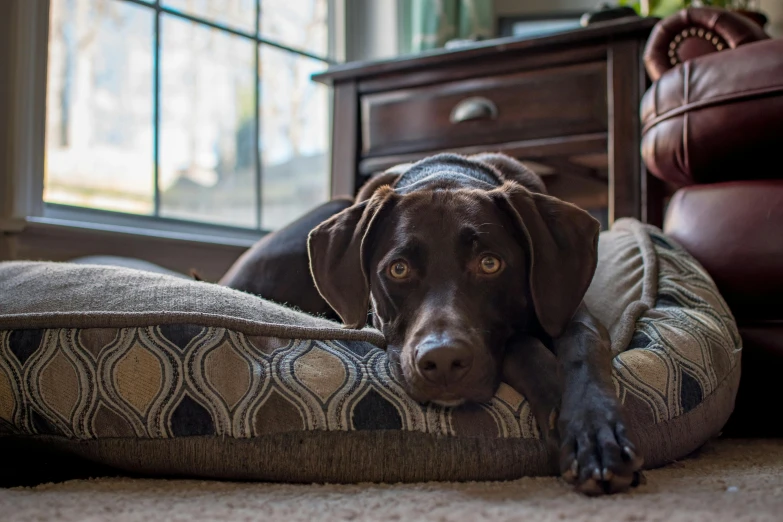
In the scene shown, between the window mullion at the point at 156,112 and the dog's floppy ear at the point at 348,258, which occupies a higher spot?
the window mullion at the point at 156,112

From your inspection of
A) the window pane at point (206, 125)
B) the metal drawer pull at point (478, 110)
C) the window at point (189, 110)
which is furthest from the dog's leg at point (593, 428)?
the window pane at point (206, 125)

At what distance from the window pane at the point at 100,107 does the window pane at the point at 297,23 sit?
0.64 meters

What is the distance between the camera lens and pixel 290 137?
12.8ft

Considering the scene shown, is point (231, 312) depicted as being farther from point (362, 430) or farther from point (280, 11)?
point (280, 11)

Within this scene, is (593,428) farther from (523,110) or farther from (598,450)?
(523,110)

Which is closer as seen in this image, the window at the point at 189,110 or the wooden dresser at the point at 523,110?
the wooden dresser at the point at 523,110

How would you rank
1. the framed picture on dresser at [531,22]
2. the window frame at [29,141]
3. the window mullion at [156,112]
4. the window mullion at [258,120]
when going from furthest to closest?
the framed picture on dresser at [531,22] < the window mullion at [258,120] < the window mullion at [156,112] < the window frame at [29,141]

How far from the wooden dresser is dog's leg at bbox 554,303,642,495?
→ 1.28m

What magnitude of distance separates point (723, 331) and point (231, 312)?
1032 mm

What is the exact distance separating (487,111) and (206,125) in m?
1.32

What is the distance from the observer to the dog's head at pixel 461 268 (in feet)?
4.76

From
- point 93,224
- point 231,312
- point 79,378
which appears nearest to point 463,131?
point 93,224

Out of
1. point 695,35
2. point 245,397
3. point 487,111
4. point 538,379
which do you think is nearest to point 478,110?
point 487,111

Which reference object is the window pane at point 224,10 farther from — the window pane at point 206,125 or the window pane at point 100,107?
the window pane at point 100,107
